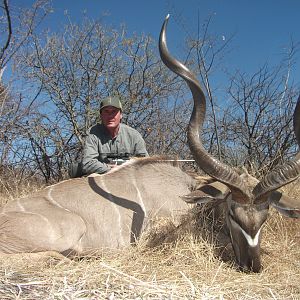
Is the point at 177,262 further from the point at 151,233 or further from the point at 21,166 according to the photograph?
the point at 21,166

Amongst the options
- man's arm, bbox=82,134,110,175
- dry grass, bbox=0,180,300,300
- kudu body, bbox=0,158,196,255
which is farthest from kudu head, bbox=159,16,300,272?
man's arm, bbox=82,134,110,175

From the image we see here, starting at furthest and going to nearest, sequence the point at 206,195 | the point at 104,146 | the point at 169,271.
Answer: the point at 104,146 < the point at 206,195 < the point at 169,271

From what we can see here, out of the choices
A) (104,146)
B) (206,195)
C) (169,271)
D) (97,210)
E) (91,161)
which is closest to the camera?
A: (169,271)

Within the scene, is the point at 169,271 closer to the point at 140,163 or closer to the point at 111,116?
the point at 140,163

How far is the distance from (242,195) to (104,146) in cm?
192

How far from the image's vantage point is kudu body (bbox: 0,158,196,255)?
10.1 feet

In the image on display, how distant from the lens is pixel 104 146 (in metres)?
4.40

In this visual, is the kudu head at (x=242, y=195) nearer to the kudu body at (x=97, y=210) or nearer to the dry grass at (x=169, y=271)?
the dry grass at (x=169, y=271)

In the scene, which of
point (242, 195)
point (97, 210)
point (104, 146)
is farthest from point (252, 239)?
point (104, 146)

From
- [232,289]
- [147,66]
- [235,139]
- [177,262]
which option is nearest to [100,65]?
[147,66]

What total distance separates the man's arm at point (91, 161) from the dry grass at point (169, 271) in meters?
0.98

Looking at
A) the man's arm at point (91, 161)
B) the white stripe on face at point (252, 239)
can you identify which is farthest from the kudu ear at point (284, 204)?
the man's arm at point (91, 161)

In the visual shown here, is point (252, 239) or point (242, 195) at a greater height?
point (242, 195)

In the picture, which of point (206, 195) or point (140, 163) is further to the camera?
point (140, 163)
